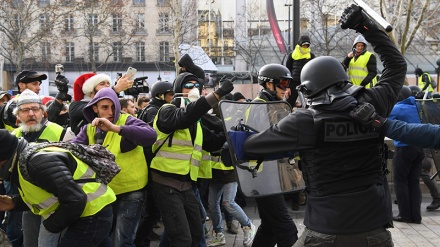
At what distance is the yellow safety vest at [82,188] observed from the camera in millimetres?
4598

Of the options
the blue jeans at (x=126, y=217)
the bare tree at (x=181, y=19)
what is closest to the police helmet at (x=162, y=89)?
the blue jeans at (x=126, y=217)

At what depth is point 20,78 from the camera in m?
8.50

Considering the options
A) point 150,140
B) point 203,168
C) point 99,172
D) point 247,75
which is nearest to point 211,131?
point 203,168

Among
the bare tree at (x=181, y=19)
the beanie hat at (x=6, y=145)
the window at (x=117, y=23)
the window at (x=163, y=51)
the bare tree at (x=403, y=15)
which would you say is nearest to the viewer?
the beanie hat at (x=6, y=145)

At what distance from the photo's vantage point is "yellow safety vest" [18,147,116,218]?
4.60 meters

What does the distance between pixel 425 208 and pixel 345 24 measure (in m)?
6.79

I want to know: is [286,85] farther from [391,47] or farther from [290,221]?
[391,47]

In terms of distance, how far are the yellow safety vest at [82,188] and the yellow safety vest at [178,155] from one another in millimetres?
1477

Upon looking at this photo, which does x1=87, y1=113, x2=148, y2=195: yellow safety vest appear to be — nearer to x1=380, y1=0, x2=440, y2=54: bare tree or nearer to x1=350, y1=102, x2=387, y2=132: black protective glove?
x1=350, y1=102, x2=387, y2=132: black protective glove

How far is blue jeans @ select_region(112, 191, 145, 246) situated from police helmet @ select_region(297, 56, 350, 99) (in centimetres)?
237

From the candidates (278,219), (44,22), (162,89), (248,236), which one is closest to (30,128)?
(162,89)

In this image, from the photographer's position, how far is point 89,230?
4.82 meters

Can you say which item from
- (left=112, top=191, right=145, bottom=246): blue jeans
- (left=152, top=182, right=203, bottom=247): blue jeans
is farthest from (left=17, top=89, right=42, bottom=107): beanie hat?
(left=152, top=182, right=203, bottom=247): blue jeans

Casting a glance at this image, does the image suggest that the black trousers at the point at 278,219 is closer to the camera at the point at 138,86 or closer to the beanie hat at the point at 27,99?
the beanie hat at the point at 27,99
